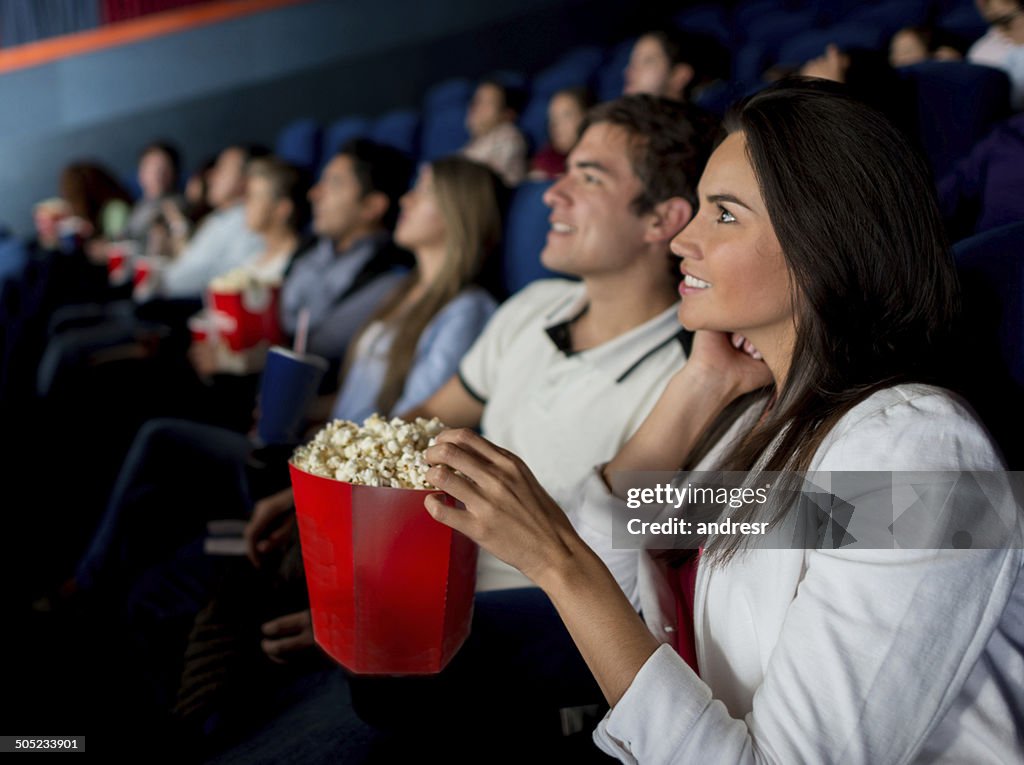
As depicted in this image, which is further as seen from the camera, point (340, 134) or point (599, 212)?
point (340, 134)

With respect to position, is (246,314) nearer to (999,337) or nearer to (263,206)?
(263,206)

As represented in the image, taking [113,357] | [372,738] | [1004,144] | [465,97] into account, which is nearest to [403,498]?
[372,738]

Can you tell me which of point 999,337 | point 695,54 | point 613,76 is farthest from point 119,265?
point 999,337

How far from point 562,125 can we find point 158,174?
6.67 ft

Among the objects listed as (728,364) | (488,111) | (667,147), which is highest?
(488,111)

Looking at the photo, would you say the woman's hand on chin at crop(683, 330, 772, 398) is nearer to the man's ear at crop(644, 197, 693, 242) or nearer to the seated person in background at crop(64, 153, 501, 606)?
the man's ear at crop(644, 197, 693, 242)

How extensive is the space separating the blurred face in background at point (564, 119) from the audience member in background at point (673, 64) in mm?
264

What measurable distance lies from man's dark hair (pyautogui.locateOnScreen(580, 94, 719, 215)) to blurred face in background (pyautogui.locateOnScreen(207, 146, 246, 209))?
2402 mm

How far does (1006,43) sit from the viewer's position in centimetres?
188

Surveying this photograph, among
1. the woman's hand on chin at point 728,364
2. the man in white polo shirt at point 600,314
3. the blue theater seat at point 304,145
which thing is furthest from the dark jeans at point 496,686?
the blue theater seat at point 304,145

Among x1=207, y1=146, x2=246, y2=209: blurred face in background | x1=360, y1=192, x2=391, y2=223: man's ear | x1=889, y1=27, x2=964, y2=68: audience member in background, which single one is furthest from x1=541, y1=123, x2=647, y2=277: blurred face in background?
x1=207, y1=146, x2=246, y2=209: blurred face in background

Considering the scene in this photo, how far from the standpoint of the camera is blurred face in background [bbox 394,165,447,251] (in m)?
1.76

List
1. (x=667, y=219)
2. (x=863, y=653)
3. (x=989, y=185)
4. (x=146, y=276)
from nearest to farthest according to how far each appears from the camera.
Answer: (x=863, y=653), (x=989, y=185), (x=667, y=219), (x=146, y=276)

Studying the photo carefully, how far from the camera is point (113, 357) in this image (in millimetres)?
2424
